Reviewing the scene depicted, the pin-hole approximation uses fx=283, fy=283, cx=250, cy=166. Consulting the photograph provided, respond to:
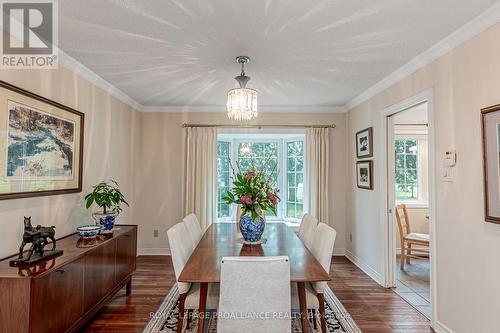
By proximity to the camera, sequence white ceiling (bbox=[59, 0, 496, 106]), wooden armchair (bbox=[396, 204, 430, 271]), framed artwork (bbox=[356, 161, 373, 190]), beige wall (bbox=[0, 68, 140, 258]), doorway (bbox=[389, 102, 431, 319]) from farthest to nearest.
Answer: doorway (bbox=[389, 102, 431, 319]), wooden armchair (bbox=[396, 204, 430, 271]), framed artwork (bbox=[356, 161, 373, 190]), beige wall (bbox=[0, 68, 140, 258]), white ceiling (bbox=[59, 0, 496, 106])

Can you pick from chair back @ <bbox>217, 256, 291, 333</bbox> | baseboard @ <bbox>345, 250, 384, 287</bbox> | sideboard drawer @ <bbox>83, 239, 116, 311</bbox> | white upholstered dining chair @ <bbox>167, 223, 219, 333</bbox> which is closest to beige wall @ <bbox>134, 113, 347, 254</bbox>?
baseboard @ <bbox>345, 250, 384, 287</bbox>

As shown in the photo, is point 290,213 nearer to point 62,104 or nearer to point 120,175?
point 120,175

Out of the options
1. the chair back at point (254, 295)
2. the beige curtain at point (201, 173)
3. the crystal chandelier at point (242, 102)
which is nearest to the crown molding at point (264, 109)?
the beige curtain at point (201, 173)

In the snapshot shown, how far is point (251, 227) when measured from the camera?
2.59 metres

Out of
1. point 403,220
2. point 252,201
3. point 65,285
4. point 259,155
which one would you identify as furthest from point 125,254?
point 403,220

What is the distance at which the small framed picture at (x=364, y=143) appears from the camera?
12.7 feet

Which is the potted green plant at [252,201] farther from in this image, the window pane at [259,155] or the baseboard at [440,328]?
the window pane at [259,155]

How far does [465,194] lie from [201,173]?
11.7 ft

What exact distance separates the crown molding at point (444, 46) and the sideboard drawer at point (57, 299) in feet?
11.3

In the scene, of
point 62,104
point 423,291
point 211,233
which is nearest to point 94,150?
point 62,104

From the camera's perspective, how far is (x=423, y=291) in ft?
11.1

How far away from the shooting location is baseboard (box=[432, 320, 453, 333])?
239 cm

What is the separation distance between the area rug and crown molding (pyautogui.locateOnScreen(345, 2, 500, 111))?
8.41ft

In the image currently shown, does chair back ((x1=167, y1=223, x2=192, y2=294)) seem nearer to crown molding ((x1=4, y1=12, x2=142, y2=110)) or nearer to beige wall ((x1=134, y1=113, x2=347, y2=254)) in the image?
crown molding ((x1=4, y1=12, x2=142, y2=110))
